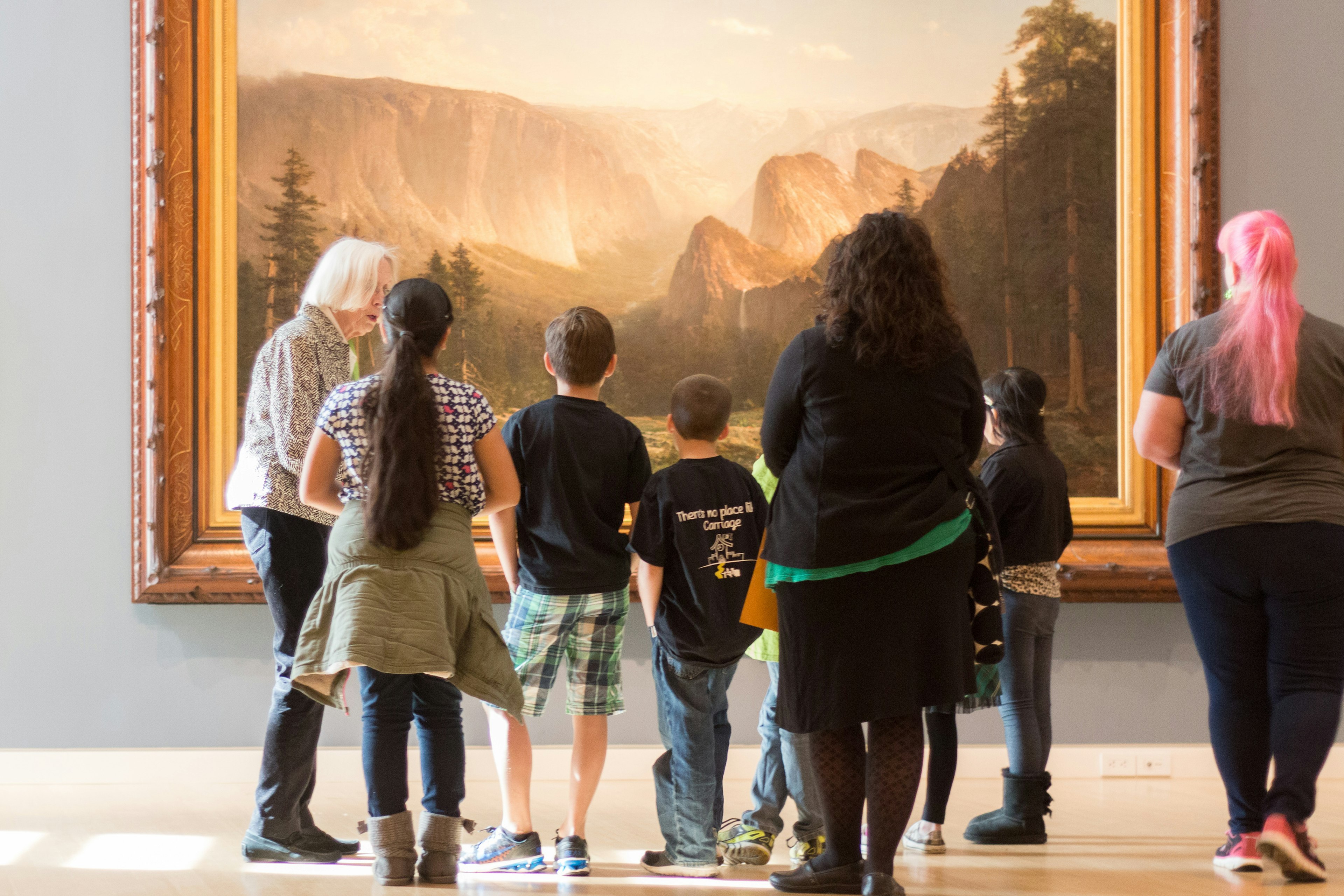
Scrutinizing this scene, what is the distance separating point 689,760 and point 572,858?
0.38 meters

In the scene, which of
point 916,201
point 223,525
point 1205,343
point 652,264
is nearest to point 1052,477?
point 1205,343

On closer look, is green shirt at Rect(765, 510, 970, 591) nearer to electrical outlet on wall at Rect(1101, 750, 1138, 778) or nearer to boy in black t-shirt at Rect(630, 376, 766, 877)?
boy in black t-shirt at Rect(630, 376, 766, 877)

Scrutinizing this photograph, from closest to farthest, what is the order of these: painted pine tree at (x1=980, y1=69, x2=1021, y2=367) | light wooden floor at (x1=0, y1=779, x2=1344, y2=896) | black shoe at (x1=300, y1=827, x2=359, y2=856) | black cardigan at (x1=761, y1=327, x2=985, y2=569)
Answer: black cardigan at (x1=761, y1=327, x2=985, y2=569) → light wooden floor at (x1=0, y1=779, x2=1344, y2=896) → black shoe at (x1=300, y1=827, x2=359, y2=856) → painted pine tree at (x1=980, y1=69, x2=1021, y2=367)

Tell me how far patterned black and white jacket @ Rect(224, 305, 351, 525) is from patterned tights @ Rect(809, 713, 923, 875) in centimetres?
142

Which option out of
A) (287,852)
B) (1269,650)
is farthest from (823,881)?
(287,852)

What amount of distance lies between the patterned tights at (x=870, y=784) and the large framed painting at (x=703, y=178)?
1889 mm

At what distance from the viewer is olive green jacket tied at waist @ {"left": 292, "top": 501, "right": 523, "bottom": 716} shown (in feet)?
7.92

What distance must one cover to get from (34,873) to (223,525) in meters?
1.51

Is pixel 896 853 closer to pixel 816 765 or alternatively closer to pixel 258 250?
pixel 816 765

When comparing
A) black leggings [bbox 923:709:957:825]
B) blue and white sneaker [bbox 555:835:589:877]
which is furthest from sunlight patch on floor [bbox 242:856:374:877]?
black leggings [bbox 923:709:957:825]

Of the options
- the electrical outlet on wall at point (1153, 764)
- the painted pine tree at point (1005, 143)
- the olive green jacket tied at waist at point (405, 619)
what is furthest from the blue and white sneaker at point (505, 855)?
the painted pine tree at point (1005, 143)

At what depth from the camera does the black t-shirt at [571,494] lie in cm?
282

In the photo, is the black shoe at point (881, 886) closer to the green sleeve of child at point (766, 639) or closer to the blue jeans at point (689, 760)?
the blue jeans at point (689, 760)

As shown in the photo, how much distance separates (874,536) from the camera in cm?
226
